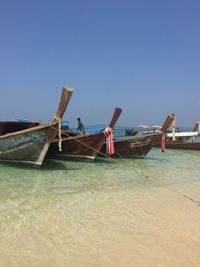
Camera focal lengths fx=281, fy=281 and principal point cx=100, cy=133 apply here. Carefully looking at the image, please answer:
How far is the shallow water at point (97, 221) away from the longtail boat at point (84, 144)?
2.90 meters

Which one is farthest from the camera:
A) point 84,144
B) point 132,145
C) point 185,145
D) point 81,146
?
point 185,145

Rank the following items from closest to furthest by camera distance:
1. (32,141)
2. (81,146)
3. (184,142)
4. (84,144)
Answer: (32,141)
(84,144)
(81,146)
(184,142)

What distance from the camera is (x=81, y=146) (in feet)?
41.2

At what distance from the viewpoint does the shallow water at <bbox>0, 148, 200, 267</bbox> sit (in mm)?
3686

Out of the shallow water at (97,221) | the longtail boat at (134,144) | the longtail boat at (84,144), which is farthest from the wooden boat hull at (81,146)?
the shallow water at (97,221)

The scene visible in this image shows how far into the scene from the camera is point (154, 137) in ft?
45.8

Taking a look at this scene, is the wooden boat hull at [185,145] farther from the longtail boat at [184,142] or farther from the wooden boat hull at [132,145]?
the wooden boat hull at [132,145]

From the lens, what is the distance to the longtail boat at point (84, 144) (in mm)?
11969

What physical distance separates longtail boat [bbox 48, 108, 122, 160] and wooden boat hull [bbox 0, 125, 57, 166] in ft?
6.33

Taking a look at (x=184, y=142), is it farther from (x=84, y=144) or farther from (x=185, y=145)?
(x=84, y=144)

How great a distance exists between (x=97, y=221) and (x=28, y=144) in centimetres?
594

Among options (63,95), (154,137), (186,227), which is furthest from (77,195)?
(154,137)

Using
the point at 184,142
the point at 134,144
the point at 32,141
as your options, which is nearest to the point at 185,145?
the point at 184,142

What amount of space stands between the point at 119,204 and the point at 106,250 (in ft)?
7.46
